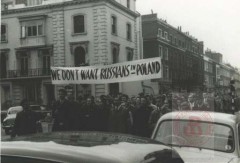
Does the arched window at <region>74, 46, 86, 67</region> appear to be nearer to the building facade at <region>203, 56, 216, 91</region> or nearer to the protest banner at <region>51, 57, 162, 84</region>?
the protest banner at <region>51, 57, 162, 84</region>

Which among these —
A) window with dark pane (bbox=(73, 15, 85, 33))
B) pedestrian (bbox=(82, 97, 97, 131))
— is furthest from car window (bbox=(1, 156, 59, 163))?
window with dark pane (bbox=(73, 15, 85, 33))

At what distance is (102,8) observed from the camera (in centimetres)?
3841

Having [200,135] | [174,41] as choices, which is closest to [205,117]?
[200,135]

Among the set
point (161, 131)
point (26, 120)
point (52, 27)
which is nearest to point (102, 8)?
point (52, 27)

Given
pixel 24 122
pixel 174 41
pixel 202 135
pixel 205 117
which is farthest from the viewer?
pixel 174 41

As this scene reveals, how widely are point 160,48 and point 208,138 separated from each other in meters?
50.5

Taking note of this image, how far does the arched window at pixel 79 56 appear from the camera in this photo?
130ft

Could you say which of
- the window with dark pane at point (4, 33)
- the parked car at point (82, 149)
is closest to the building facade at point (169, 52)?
the window with dark pane at point (4, 33)

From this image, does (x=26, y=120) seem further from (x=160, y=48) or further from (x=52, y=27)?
(x=160, y=48)

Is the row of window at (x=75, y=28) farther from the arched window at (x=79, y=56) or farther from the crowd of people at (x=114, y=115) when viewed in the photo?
the crowd of people at (x=114, y=115)

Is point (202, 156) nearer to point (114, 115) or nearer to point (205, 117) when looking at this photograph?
point (205, 117)

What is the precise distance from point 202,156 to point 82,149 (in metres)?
3.17

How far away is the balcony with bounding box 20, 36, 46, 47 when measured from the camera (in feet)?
136

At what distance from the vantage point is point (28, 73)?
4228 cm
